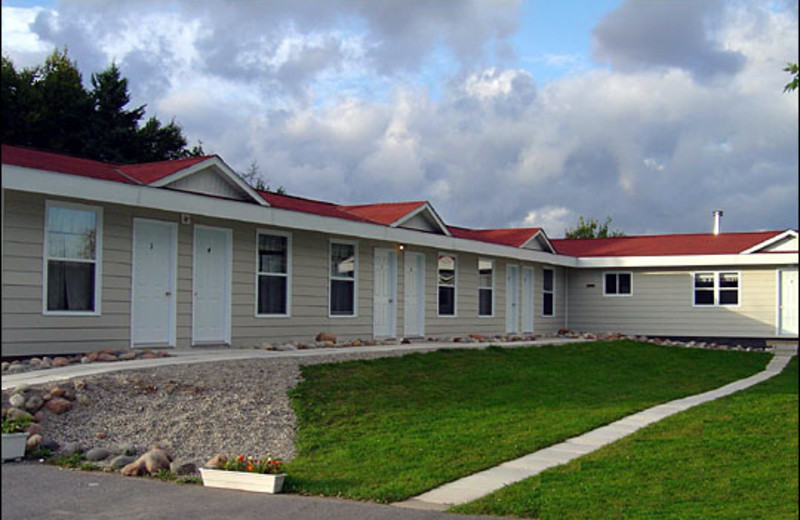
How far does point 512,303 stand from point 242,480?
62.0 feet

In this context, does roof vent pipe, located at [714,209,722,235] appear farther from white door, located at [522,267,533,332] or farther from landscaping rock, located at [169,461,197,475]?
landscaping rock, located at [169,461,197,475]

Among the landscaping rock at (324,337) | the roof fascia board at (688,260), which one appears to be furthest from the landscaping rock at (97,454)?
the roof fascia board at (688,260)

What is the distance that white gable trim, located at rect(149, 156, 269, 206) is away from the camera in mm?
14047

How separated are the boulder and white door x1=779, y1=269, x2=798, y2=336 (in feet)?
73.3

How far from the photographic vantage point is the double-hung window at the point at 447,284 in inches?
868

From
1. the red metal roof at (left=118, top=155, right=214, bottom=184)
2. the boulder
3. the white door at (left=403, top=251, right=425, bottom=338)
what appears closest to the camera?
the boulder

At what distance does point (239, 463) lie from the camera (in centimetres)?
756

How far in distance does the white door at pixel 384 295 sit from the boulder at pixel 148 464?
37.9 feet

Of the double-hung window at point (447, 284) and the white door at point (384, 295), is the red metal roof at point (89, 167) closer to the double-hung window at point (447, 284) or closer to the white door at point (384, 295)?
the white door at point (384, 295)

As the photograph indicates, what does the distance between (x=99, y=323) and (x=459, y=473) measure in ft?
24.2

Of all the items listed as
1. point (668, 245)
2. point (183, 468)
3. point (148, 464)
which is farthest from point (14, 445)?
point (668, 245)

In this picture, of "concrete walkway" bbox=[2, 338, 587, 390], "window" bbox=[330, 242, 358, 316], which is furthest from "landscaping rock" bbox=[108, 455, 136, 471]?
"window" bbox=[330, 242, 358, 316]

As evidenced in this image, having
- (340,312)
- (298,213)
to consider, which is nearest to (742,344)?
(340,312)

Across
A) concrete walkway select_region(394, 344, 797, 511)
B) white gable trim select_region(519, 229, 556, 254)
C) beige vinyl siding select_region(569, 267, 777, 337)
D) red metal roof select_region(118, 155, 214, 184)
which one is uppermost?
red metal roof select_region(118, 155, 214, 184)
